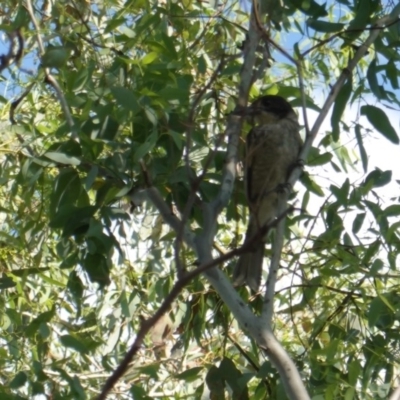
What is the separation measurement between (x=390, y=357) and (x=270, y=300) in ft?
2.07

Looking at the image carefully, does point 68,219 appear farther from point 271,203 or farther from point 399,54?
point 271,203

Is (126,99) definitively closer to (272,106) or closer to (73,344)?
(73,344)

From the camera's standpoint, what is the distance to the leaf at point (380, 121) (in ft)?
8.35

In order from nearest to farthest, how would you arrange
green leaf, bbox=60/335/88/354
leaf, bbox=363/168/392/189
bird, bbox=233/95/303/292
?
1. green leaf, bbox=60/335/88/354
2. leaf, bbox=363/168/392/189
3. bird, bbox=233/95/303/292

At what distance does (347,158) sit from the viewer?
3387mm

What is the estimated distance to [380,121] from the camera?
101 inches

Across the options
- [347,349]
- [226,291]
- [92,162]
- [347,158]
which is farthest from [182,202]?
[347,158]

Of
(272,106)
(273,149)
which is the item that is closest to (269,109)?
(272,106)

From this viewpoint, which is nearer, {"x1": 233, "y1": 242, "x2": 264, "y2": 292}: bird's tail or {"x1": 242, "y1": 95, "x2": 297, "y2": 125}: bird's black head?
{"x1": 233, "y1": 242, "x2": 264, "y2": 292}: bird's tail

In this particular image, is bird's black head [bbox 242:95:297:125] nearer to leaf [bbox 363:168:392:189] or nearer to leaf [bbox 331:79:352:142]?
leaf [bbox 331:79:352:142]

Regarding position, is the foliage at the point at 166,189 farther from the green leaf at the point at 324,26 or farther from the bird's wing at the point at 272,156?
the bird's wing at the point at 272,156

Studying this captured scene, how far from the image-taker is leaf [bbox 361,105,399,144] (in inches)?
100

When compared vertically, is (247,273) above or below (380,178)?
above

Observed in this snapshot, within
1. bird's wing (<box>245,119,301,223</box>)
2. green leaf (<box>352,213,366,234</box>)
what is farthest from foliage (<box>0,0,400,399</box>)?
bird's wing (<box>245,119,301,223</box>)
